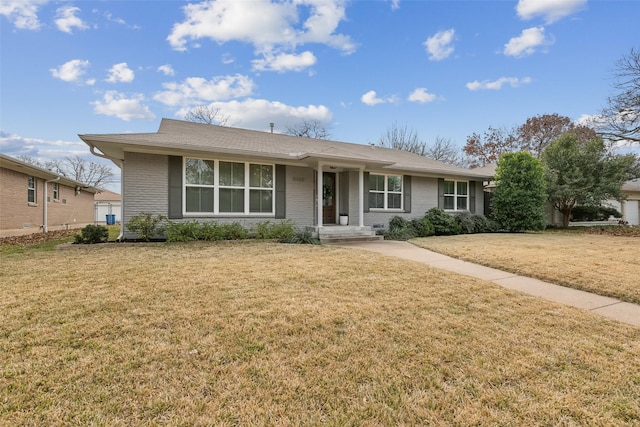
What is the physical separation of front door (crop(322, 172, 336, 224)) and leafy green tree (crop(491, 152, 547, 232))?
7.52 metres

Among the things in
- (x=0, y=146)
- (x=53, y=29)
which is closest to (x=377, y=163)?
(x=53, y=29)

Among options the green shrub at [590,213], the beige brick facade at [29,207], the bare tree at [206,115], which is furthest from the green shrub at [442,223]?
the bare tree at [206,115]

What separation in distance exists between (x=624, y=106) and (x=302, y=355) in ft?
78.1

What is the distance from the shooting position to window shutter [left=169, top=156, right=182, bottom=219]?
9.28m

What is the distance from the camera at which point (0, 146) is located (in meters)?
31.0

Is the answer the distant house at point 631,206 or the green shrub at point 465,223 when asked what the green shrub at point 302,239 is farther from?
the distant house at point 631,206

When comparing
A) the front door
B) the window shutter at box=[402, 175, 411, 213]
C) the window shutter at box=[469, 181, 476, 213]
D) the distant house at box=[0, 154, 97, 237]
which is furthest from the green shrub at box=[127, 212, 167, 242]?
the window shutter at box=[469, 181, 476, 213]

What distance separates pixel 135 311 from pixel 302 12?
11872mm

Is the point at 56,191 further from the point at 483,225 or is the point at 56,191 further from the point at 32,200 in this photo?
the point at 483,225

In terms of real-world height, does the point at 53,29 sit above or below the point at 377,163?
above

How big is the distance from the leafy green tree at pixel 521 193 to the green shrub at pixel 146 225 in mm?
13465

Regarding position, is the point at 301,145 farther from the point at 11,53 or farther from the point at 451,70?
the point at 11,53

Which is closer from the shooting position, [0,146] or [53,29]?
[53,29]

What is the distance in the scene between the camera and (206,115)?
1045 inches
